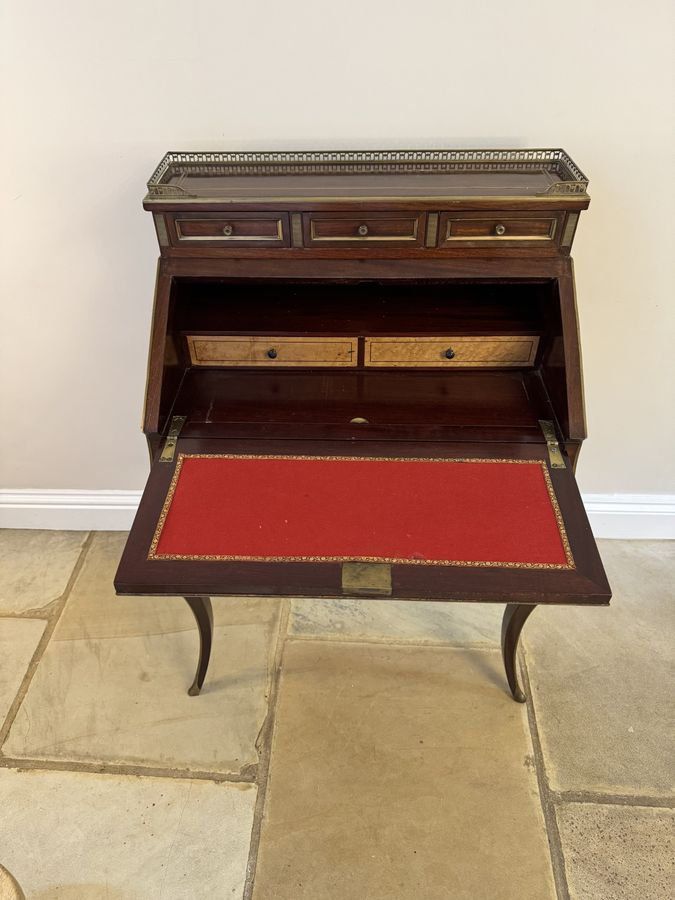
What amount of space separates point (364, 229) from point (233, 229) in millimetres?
304

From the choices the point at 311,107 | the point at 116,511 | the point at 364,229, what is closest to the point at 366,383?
the point at 364,229

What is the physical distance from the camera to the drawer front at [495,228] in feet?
4.65

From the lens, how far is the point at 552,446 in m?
1.48

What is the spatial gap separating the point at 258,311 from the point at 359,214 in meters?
0.39

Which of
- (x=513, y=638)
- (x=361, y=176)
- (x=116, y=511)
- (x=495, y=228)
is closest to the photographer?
(x=495, y=228)

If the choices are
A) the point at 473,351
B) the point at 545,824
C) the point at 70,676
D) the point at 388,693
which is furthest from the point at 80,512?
the point at 545,824

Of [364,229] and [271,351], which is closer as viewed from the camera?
[364,229]

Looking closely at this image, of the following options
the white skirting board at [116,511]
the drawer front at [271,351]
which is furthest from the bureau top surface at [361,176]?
the white skirting board at [116,511]

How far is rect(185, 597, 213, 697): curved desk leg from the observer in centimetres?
175

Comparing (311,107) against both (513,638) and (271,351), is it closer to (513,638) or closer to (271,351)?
(271,351)

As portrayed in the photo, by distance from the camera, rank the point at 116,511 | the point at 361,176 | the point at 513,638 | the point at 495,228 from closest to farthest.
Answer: the point at 495,228 < the point at 361,176 < the point at 513,638 < the point at 116,511

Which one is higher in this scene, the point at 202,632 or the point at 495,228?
the point at 495,228

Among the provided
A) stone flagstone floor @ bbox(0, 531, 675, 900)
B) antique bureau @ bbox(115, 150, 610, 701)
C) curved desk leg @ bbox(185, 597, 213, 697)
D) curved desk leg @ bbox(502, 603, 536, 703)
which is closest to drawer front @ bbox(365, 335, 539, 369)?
antique bureau @ bbox(115, 150, 610, 701)

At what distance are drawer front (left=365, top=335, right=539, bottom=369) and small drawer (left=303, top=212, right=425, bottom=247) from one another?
9.7 inches
